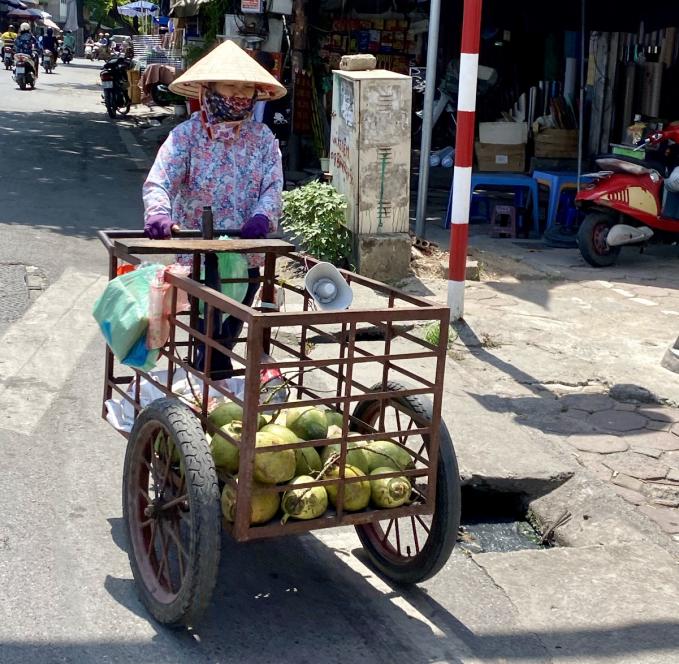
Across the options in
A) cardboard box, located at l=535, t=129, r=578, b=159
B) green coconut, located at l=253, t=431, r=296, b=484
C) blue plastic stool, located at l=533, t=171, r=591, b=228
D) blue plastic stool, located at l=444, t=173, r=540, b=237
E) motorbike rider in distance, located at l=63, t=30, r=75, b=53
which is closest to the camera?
green coconut, located at l=253, t=431, r=296, b=484

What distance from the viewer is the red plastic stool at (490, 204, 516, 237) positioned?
34.9 ft

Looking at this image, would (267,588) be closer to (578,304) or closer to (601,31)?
(578,304)

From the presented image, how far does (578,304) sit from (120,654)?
218 inches

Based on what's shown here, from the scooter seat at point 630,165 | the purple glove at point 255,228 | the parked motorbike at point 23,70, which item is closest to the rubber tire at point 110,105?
the parked motorbike at point 23,70

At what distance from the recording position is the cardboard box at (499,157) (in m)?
11.0

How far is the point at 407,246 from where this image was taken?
27.6 feet

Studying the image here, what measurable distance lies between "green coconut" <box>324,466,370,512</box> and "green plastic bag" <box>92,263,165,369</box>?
83 centimetres

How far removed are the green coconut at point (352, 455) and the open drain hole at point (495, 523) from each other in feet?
3.42

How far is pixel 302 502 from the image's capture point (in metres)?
3.30

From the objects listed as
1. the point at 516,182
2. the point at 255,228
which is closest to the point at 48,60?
the point at 516,182

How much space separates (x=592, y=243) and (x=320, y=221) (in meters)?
2.56

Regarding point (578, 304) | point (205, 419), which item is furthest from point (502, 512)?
point (578, 304)

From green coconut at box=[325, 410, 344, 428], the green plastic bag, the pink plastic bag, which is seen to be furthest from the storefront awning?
green coconut at box=[325, 410, 344, 428]

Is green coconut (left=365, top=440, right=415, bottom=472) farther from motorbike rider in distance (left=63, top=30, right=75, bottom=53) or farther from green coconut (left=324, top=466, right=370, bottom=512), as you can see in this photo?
motorbike rider in distance (left=63, top=30, right=75, bottom=53)
